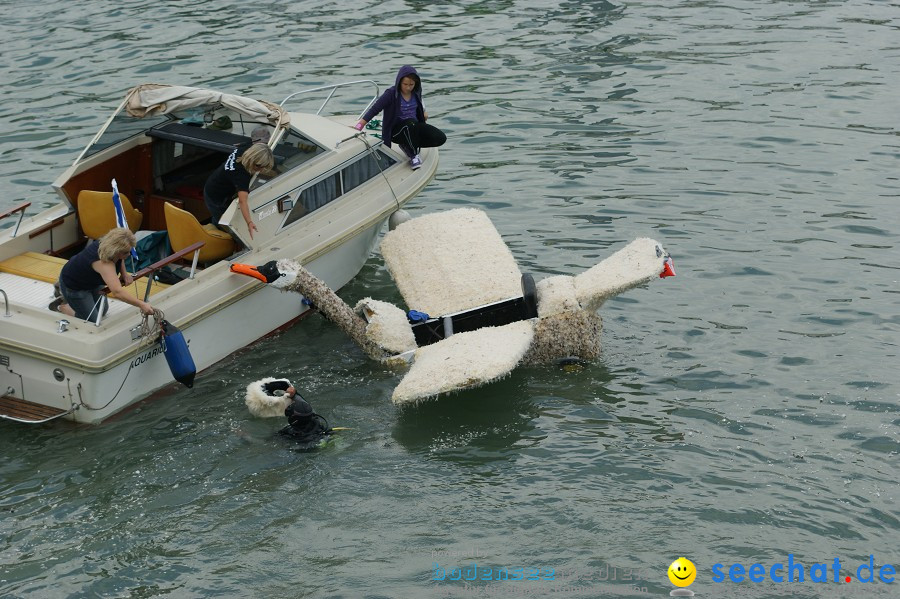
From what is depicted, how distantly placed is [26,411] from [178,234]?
231cm

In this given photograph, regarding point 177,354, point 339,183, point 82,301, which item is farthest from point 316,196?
point 82,301

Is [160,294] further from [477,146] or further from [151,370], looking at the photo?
[477,146]

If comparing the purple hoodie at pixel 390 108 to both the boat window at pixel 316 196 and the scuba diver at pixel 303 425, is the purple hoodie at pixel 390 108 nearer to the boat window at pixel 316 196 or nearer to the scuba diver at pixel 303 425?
the boat window at pixel 316 196

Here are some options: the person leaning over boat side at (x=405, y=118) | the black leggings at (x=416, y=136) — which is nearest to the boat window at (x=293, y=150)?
the person leaning over boat side at (x=405, y=118)

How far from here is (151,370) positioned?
10211 mm

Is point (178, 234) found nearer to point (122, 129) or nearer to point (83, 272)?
point (83, 272)

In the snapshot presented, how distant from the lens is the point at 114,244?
9500mm

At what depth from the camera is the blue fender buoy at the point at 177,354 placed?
9961mm

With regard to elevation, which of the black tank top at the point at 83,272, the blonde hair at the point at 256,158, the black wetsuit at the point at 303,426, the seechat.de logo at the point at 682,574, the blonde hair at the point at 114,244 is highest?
the blonde hair at the point at 256,158

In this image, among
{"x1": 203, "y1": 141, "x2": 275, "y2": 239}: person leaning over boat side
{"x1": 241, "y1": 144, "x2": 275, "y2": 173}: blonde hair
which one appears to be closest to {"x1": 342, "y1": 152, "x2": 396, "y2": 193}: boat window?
{"x1": 203, "y1": 141, "x2": 275, "y2": 239}: person leaning over boat side

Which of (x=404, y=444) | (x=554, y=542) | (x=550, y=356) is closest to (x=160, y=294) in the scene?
(x=404, y=444)

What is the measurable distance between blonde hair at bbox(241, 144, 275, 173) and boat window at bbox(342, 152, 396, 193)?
5.31 feet

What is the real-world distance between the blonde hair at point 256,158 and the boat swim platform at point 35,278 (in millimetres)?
1446

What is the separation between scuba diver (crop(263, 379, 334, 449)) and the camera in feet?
30.3
